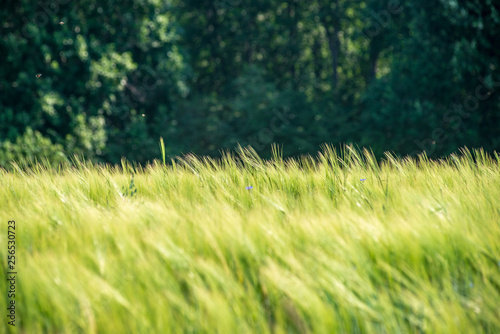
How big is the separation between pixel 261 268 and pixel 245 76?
17.7 metres

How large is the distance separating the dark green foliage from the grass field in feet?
36.2

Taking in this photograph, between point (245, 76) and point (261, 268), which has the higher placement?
point (245, 76)

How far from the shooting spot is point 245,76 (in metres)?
18.6

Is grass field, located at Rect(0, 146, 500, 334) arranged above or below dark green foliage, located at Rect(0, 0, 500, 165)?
below

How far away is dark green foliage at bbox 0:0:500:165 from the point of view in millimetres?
12258

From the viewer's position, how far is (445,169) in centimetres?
281

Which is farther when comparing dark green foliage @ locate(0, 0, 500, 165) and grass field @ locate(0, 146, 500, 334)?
dark green foliage @ locate(0, 0, 500, 165)

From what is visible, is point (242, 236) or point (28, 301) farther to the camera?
point (242, 236)

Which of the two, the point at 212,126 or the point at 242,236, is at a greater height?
the point at 212,126

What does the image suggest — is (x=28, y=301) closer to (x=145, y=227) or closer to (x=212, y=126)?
(x=145, y=227)

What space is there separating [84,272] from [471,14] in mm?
12892

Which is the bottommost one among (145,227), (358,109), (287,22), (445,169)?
(145,227)

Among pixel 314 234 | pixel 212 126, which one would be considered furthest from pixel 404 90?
pixel 314 234

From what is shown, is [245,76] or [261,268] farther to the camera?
[245,76]
